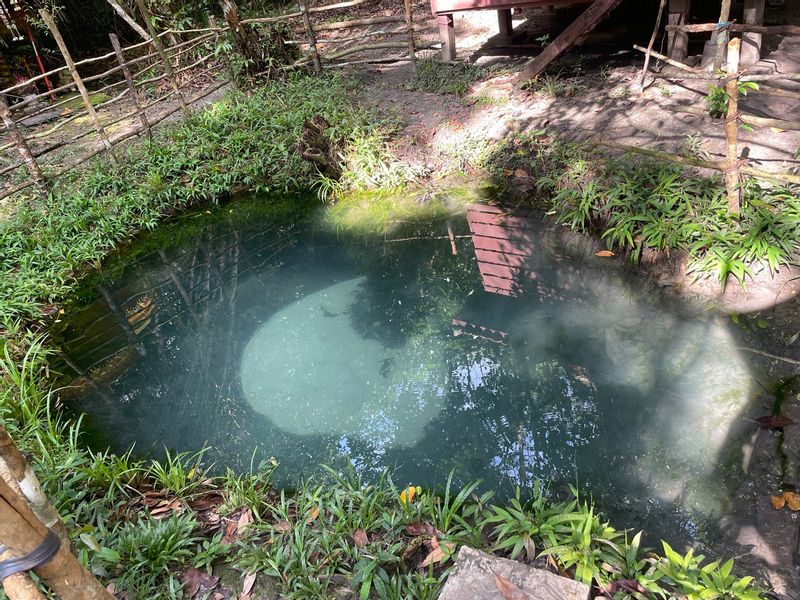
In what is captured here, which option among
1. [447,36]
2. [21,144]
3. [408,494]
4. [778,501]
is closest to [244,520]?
[408,494]

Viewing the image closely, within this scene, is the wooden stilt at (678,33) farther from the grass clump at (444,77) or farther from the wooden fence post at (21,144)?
the wooden fence post at (21,144)

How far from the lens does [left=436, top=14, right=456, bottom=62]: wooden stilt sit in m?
8.10

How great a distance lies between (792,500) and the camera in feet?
9.48

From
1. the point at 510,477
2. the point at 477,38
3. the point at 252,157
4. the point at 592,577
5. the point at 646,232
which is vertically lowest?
the point at 510,477

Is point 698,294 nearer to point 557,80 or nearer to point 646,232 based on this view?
point 646,232

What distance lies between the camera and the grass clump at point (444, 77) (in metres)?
7.75

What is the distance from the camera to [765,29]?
412 cm

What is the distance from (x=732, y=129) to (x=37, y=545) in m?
4.82

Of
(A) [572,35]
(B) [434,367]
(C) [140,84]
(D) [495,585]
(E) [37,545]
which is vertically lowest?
(B) [434,367]

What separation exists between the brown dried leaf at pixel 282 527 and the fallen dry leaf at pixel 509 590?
50.4 inches

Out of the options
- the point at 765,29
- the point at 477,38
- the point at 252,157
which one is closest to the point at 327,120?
the point at 252,157

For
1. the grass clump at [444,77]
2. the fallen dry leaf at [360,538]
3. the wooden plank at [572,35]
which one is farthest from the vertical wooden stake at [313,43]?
the fallen dry leaf at [360,538]

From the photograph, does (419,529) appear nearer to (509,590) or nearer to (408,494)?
(408,494)

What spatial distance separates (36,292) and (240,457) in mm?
3400
